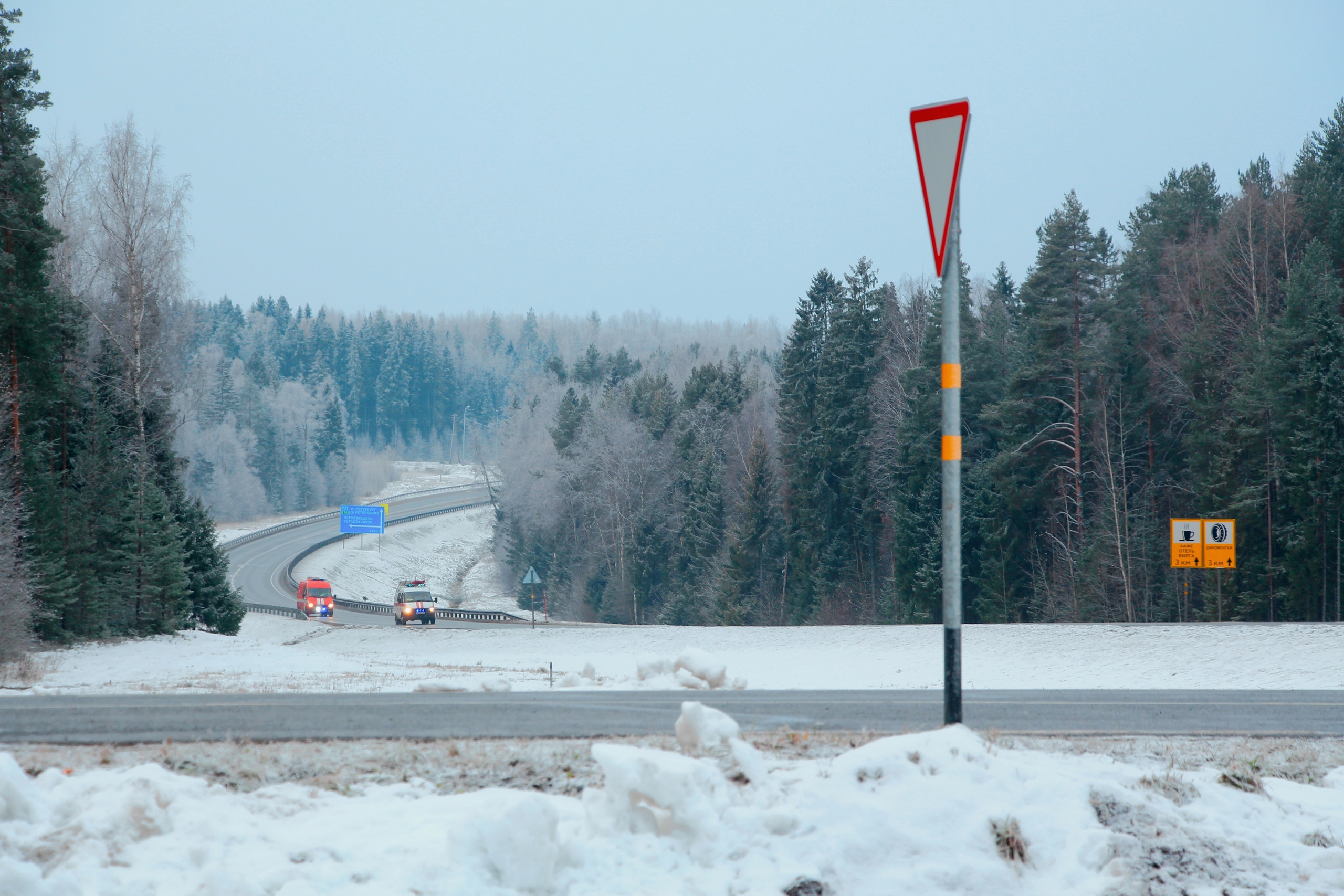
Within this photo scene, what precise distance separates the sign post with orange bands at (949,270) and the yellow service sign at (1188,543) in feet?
67.3

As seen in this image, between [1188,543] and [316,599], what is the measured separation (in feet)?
168

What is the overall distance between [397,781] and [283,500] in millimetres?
132830

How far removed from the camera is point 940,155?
666 centimetres

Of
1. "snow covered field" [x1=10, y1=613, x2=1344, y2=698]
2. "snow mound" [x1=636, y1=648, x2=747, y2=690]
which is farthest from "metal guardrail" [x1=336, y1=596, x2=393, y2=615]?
"snow mound" [x1=636, y1=648, x2=747, y2=690]

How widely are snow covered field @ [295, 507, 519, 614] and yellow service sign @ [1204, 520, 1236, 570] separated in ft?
186

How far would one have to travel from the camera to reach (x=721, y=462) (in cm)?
6600

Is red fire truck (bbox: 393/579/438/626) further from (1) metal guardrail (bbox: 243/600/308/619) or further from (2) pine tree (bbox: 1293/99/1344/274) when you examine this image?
(2) pine tree (bbox: 1293/99/1344/274)

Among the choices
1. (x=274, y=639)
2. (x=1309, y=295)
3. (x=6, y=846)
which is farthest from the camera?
(x=274, y=639)

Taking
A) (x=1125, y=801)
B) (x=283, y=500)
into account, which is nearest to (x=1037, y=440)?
(x=1125, y=801)

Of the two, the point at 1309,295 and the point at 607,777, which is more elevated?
the point at 1309,295

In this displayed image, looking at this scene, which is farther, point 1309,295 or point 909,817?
point 1309,295

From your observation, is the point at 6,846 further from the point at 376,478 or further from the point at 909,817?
the point at 376,478

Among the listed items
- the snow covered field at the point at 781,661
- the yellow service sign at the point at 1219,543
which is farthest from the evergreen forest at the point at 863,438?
the yellow service sign at the point at 1219,543

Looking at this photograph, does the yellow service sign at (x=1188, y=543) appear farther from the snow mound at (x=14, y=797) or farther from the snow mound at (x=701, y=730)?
the snow mound at (x=14, y=797)
